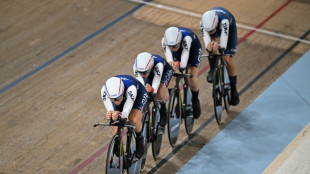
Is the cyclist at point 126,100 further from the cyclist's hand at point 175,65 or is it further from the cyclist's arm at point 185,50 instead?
the cyclist's arm at point 185,50

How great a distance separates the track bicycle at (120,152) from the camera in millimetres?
5008

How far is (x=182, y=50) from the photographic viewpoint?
6.06 m

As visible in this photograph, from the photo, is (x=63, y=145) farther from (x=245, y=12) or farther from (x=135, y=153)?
(x=245, y=12)

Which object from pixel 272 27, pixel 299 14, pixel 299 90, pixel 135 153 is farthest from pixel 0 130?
pixel 299 14

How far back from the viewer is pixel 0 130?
21.5ft

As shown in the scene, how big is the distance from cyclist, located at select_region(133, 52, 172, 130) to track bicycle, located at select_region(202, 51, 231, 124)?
838 mm

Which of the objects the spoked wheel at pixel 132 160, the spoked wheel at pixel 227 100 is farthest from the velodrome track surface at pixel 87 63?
the spoked wheel at pixel 132 160

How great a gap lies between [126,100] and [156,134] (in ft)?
3.08

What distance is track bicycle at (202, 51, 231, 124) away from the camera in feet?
21.1

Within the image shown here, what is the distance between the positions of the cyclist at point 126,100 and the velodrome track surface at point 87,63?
0.84m

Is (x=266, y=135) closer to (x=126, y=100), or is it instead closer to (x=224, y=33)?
(x=224, y=33)

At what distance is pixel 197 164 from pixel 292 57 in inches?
111

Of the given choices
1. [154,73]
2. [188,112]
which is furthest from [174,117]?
[154,73]

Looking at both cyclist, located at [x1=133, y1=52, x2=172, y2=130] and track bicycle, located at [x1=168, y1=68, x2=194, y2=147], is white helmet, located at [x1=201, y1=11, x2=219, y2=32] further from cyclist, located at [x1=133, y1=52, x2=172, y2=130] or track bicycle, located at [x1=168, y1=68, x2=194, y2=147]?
cyclist, located at [x1=133, y1=52, x2=172, y2=130]
